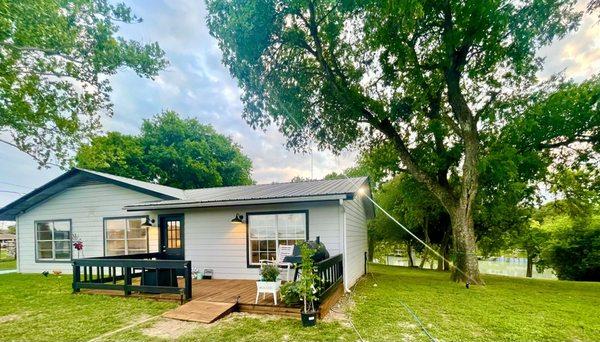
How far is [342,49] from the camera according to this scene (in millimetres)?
9828

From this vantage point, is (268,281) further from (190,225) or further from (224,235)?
(190,225)

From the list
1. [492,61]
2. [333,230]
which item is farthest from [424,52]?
[333,230]

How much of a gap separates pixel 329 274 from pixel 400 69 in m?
6.76

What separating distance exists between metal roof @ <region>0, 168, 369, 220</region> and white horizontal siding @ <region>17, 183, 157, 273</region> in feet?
1.10

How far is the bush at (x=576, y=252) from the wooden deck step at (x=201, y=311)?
60.9ft

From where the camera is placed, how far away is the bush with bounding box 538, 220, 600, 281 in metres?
14.7

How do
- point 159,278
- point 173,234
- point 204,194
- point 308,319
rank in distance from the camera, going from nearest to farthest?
point 308,319, point 159,278, point 173,234, point 204,194

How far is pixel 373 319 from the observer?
203 inches

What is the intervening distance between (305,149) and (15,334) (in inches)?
378

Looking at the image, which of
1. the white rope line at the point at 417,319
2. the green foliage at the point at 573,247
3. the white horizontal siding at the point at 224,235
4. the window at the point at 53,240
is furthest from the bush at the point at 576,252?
the window at the point at 53,240

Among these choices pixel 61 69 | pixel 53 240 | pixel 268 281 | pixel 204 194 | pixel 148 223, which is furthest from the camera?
pixel 53 240

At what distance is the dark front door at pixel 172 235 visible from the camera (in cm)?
923

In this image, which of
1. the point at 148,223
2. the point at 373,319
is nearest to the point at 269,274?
the point at 373,319

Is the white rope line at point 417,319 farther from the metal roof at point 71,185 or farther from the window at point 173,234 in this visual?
the metal roof at point 71,185
